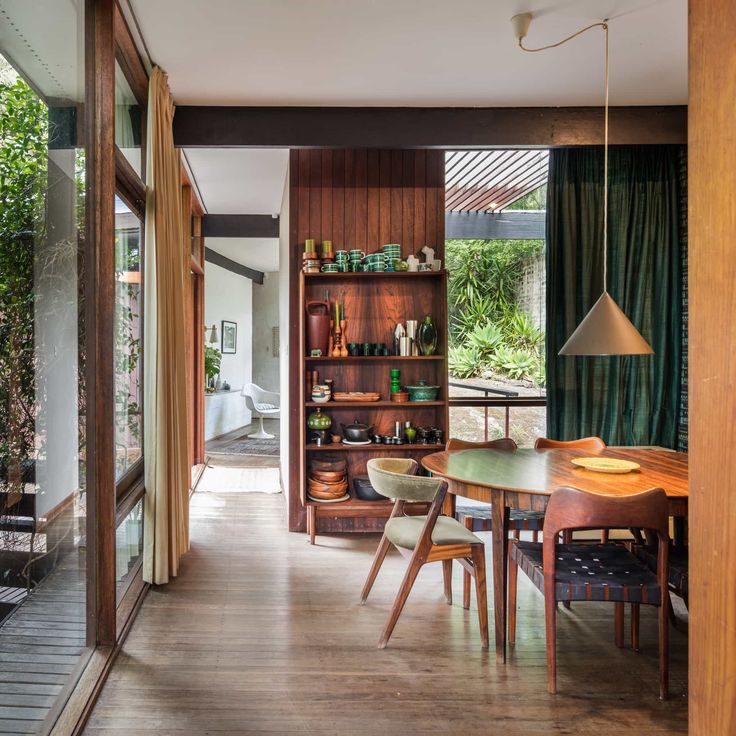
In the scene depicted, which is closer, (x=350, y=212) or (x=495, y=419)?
(x=350, y=212)

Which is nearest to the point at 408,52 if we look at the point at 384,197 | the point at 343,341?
the point at 384,197

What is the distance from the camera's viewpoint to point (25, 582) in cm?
166

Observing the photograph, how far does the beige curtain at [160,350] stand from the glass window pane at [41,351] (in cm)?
85

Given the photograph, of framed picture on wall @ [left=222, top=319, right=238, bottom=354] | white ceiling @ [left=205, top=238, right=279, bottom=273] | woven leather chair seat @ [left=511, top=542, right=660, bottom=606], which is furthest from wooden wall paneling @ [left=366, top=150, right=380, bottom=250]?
framed picture on wall @ [left=222, top=319, right=238, bottom=354]

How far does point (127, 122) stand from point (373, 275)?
5.79 feet

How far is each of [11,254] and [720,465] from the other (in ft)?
5.39

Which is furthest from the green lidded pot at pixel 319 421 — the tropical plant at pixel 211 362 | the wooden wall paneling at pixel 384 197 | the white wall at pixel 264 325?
the white wall at pixel 264 325

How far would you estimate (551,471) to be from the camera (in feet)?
9.12

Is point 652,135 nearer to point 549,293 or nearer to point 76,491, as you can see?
point 549,293

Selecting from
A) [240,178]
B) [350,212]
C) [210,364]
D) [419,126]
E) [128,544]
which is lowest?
[128,544]

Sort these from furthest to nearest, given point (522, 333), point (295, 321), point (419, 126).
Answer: point (522, 333) < point (295, 321) < point (419, 126)

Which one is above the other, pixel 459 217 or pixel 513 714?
pixel 459 217

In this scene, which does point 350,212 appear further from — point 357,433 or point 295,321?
point 357,433

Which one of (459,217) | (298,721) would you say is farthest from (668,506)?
(459,217)
